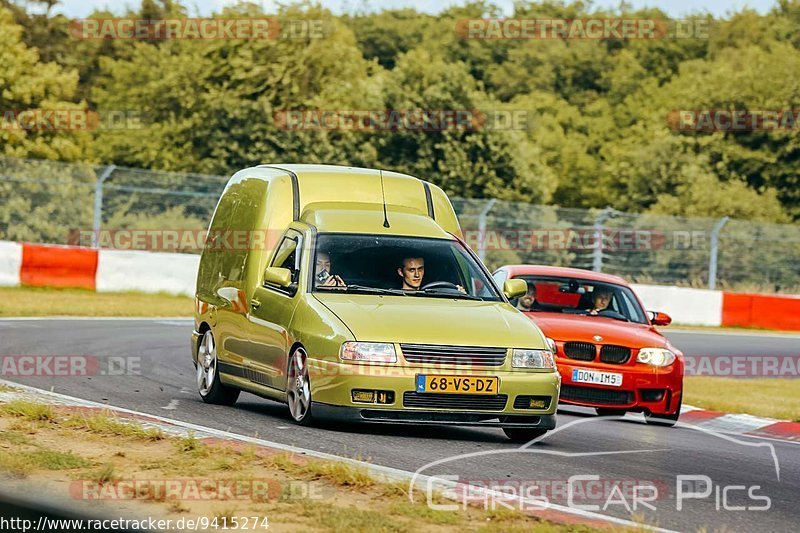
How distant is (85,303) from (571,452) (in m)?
17.1

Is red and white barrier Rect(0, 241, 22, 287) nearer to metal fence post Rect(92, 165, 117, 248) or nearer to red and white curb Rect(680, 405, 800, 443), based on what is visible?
metal fence post Rect(92, 165, 117, 248)

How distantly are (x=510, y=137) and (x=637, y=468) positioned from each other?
133 ft

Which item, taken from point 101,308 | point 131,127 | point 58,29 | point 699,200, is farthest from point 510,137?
point 58,29

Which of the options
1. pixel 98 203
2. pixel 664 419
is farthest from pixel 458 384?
pixel 98 203

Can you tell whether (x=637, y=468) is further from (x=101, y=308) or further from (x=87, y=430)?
(x=101, y=308)

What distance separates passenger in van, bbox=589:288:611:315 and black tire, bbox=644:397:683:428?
1452mm

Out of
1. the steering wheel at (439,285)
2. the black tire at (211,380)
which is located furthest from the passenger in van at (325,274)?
the black tire at (211,380)

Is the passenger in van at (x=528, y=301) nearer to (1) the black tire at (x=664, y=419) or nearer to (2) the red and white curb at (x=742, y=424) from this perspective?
(1) the black tire at (x=664, y=419)

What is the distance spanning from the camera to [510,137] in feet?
162

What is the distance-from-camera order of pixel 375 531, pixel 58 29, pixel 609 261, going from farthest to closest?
1. pixel 58 29
2. pixel 609 261
3. pixel 375 531

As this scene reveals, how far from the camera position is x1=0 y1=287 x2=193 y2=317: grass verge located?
924 inches

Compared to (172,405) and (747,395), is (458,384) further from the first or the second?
(747,395)

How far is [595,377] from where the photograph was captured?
43.7 feet

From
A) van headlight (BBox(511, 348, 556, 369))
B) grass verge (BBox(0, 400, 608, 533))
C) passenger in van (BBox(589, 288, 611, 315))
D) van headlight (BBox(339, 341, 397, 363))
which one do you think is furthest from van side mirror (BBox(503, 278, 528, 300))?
passenger in van (BBox(589, 288, 611, 315))
